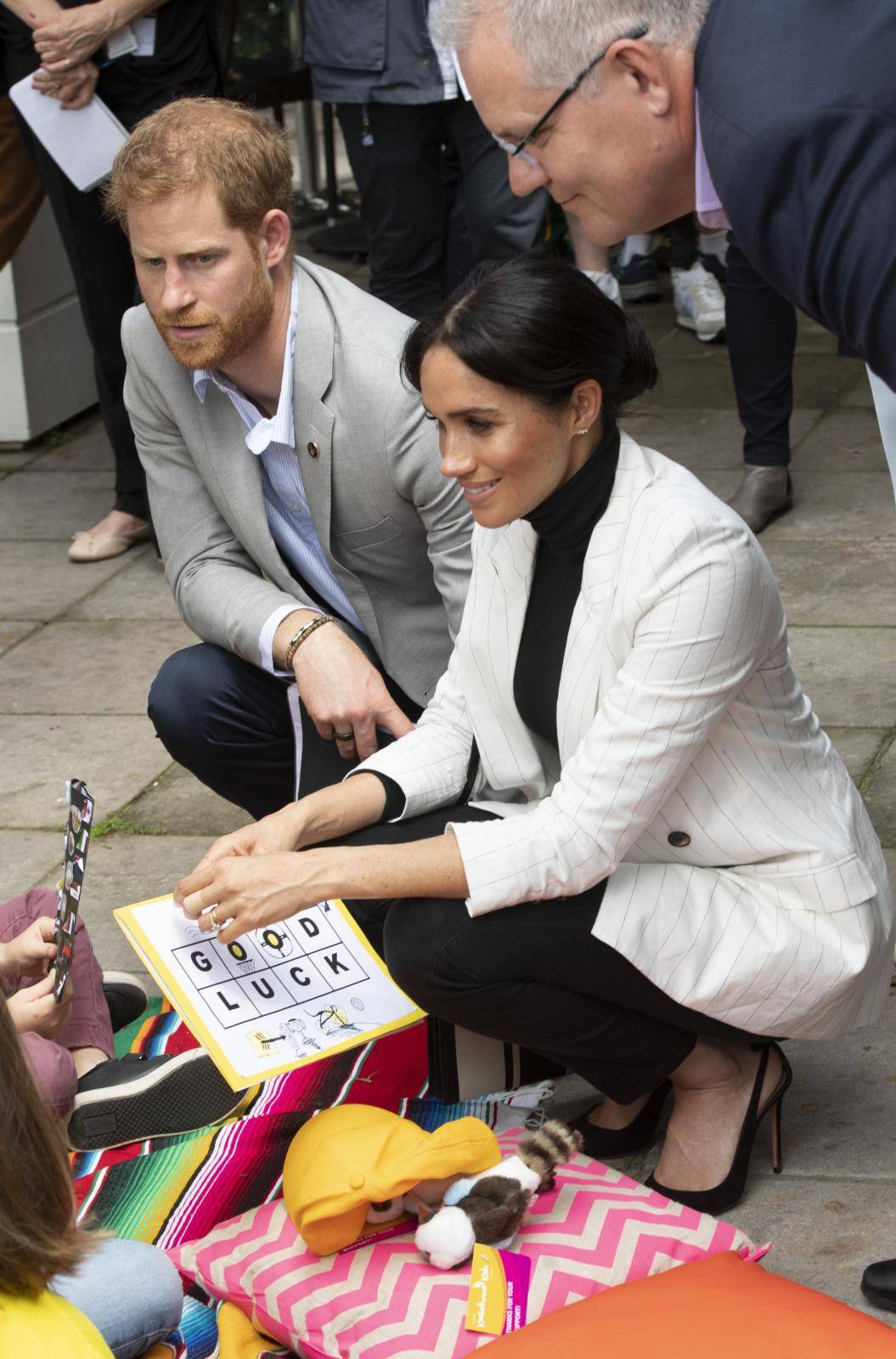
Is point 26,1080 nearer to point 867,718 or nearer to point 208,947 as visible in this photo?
point 208,947

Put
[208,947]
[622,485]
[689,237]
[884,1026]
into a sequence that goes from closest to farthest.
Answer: [622,485], [208,947], [884,1026], [689,237]

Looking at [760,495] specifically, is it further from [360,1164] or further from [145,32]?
[360,1164]

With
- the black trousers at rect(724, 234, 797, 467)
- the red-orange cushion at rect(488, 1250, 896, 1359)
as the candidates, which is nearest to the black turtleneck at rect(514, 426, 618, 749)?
the red-orange cushion at rect(488, 1250, 896, 1359)

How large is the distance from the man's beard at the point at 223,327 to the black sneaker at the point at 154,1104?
3.71ft

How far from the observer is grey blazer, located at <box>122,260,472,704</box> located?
2971 mm

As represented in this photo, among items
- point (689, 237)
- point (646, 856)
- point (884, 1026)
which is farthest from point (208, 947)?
point (689, 237)

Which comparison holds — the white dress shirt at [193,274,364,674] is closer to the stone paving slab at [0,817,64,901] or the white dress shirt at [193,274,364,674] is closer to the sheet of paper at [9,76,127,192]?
the stone paving slab at [0,817,64,901]

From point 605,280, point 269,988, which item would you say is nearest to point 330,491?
point 269,988

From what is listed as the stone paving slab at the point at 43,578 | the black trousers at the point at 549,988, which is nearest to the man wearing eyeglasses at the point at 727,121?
the black trousers at the point at 549,988

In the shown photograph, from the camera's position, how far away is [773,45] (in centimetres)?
160

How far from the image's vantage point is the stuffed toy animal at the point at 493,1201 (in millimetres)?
2139

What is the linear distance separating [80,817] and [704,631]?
0.85m

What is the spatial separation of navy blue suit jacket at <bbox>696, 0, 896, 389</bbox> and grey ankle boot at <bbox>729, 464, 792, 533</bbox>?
3.40 m

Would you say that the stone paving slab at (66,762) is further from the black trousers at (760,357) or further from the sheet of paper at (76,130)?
the black trousers at (760,357)
